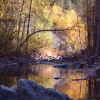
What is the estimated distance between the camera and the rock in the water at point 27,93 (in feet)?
15.1

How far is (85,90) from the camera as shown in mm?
6059

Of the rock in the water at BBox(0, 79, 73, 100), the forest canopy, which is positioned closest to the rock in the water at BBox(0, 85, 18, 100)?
the rock in the water at BBox(0, 79, 73, 100)

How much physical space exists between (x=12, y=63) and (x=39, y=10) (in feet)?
28.2

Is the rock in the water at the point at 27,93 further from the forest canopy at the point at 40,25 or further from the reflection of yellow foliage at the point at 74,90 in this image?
the forest canopy at the point at 40,25

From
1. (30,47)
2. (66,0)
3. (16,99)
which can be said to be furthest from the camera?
(66,0)

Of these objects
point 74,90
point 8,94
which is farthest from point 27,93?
point 74,90

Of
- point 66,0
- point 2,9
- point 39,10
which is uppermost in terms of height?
point 66,0

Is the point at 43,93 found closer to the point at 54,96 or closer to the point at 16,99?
the point at 54,96

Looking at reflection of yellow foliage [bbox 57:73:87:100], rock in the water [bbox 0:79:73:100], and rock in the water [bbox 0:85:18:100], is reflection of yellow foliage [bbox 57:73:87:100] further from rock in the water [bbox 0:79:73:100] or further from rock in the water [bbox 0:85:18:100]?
rock in the water [bbox 0:85:18:100]

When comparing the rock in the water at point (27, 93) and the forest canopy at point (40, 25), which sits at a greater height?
the forest canopy at point (40, 25)

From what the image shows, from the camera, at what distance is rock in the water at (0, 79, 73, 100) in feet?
15.1

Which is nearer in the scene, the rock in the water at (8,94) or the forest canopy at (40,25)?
the rock in the water at (8,94)

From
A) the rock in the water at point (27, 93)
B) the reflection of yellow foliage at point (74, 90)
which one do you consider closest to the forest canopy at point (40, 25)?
the reflection of yellow foliage at point (74, 90)

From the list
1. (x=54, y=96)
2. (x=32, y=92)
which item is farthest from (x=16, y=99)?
(x=54, y=96)
